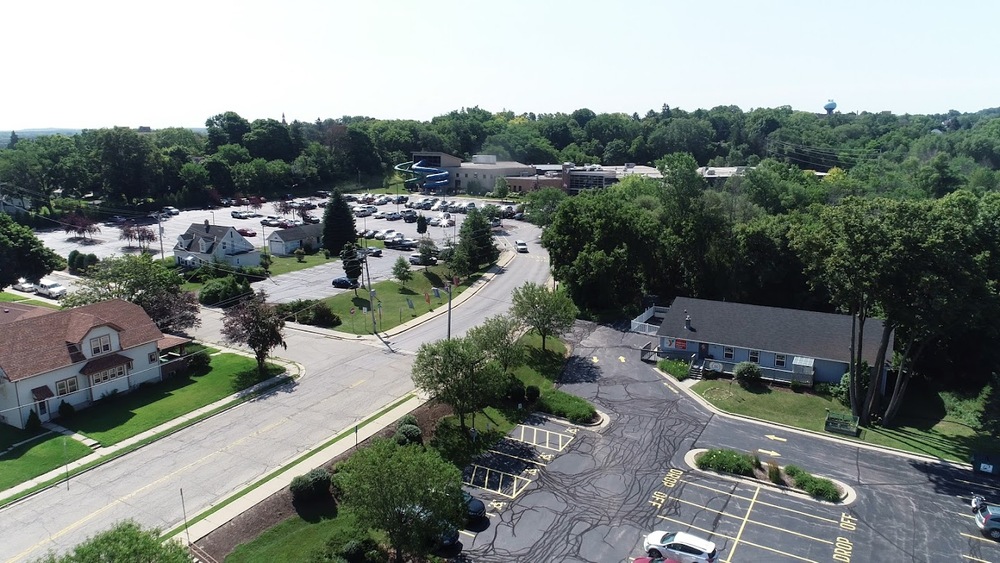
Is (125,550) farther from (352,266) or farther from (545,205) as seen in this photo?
(545,205)

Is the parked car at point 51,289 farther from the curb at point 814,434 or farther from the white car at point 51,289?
the curb at point 814,434

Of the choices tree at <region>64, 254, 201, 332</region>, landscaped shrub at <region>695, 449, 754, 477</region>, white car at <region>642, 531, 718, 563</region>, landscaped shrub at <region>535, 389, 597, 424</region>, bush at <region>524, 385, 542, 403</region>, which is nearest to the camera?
white car at <region>642, 531, 718, 563</region>

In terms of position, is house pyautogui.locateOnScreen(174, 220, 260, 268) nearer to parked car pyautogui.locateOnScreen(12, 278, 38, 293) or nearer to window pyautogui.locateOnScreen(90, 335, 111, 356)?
parked car pyautogui.locateOnScreen(12, 278, 38, 293)

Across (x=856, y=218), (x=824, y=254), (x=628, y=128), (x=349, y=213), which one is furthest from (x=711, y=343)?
(x=628, y=128)

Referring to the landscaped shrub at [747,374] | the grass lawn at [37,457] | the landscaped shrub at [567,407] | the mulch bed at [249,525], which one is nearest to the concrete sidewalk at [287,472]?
the mulch bed at [249,525]

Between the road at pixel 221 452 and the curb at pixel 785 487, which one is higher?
the road at pixel 221 452

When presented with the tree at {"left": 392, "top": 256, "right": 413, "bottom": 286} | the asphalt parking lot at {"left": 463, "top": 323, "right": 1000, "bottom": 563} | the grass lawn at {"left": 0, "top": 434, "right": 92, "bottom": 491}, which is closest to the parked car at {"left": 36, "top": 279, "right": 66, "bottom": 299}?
the tree at {"left": 392, "top": 256, "right": 413, "bottom": 286}
